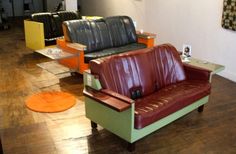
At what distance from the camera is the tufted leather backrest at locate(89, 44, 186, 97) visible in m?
3.00

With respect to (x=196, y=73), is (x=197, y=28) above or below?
above

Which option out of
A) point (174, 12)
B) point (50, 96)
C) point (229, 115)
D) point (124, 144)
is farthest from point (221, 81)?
point (50, 96)

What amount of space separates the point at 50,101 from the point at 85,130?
39.2 inches

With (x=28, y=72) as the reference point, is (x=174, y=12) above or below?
above

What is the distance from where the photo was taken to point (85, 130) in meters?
3.25

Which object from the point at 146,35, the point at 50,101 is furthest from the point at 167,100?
the point at 146,35

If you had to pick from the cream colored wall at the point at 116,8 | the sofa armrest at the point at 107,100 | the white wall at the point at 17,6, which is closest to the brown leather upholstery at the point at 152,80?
the sofa armrest at the point at 107,100

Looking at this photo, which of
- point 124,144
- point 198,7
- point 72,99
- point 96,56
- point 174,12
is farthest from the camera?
point 174,12

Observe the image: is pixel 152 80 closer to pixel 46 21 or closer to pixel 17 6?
pixel 46 21

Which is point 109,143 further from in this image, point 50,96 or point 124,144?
point 50,96

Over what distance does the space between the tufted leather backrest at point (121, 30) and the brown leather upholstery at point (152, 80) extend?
1894 millimetres

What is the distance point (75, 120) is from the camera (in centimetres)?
348

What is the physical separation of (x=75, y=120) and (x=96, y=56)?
149cm

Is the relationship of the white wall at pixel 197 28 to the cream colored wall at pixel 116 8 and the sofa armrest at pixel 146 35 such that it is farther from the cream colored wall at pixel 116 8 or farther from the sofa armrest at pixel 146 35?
the sofa armrest at pixel 146 35
